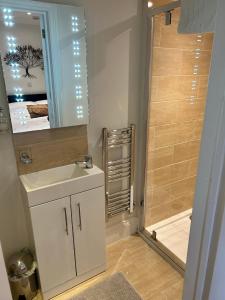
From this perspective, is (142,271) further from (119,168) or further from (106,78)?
(106,78)

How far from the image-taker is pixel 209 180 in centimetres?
71

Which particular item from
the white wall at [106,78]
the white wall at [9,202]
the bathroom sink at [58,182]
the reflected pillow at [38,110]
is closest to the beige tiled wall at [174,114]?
the white wall at [106,78]

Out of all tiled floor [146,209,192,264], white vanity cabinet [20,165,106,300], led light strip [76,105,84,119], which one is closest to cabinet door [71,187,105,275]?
white vanity cabinet [20,165,106,300]

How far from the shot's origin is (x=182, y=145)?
2600mm

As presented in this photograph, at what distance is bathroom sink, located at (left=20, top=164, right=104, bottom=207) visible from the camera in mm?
1557

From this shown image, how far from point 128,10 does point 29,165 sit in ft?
4.94

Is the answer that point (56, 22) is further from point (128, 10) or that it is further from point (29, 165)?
point (29, 165)

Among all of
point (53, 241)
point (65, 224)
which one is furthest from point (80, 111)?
point (53, 241)

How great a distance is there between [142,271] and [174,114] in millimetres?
1577

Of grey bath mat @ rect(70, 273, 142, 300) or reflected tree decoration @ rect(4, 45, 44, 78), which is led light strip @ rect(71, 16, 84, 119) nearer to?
reflected tree decoration @ rect(4, 45, 44, 78)

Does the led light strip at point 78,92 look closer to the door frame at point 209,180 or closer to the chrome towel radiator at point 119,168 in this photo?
the chrome towel radiator at point 119,168

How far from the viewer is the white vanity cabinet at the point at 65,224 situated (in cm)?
161

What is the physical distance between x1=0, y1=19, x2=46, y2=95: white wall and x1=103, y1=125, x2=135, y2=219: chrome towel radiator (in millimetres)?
681

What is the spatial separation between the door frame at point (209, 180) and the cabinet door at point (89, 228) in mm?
1011
